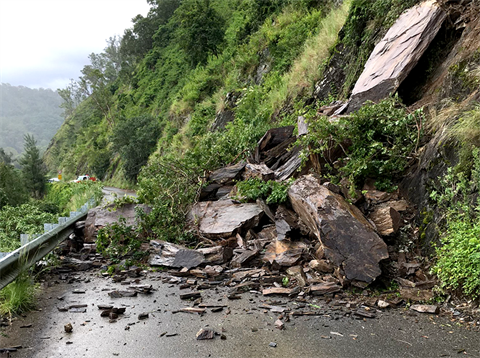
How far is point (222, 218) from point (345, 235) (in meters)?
3.03

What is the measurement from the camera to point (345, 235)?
4.53m

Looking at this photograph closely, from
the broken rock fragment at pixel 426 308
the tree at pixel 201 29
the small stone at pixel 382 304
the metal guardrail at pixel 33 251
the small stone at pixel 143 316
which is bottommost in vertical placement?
the broken rock fragment at pixel 426 308

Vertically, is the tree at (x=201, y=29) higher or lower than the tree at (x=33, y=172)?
higher

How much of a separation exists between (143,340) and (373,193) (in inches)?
164

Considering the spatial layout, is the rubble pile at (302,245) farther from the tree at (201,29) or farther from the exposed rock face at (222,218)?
the tree at (201,29)

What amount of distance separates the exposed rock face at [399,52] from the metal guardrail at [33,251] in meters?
6.46

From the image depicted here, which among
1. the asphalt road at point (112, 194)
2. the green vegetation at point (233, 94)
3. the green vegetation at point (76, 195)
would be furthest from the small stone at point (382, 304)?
the green vegetation at point (76, 195)

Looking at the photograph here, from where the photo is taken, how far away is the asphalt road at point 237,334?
283 centimetres

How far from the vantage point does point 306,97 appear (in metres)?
11.1

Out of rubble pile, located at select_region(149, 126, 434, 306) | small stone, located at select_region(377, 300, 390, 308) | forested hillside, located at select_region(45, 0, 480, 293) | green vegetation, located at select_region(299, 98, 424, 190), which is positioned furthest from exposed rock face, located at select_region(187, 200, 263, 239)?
small stone, located at select_region(377, 300, 390, 308)

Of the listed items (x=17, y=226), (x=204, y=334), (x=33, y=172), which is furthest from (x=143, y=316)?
(x=33, y=172)

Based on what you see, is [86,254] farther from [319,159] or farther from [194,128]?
[194,128]

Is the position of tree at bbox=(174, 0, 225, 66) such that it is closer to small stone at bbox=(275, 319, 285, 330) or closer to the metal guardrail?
the metal guardrail

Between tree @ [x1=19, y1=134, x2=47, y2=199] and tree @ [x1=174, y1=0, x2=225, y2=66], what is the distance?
35.0 metres
